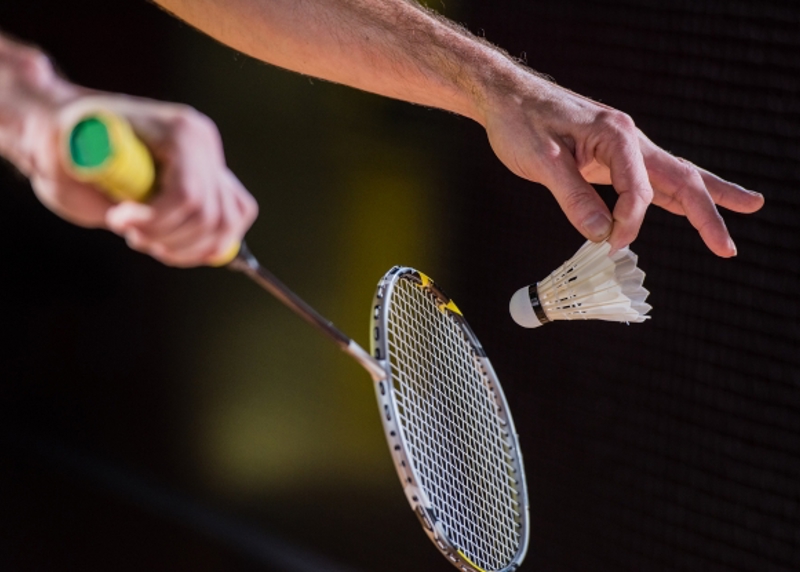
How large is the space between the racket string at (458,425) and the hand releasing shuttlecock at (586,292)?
0.30 ft

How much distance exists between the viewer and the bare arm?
0.89 m

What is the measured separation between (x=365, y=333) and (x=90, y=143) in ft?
5.25

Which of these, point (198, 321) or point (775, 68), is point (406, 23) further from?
point (198, 321)

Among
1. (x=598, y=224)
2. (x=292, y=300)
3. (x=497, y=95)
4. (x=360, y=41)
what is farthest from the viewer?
(x=360, y=41)

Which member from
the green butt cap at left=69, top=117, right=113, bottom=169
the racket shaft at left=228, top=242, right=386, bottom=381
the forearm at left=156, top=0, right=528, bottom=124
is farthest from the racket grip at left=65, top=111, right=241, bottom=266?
the forearm at left=156, top=0, right=528, bottom=124

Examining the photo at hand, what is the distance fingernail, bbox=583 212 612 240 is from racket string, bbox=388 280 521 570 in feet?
0.81

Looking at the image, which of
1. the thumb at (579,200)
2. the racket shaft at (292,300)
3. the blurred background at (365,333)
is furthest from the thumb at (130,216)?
the blurred background at (365,333)

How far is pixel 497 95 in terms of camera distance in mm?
970

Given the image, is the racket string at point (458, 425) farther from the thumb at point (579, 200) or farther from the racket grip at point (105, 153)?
the racket grip at point (105, 153)

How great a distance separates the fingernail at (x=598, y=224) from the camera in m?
0.87

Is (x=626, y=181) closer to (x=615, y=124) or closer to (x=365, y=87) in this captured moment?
Result: (x=615, y=124)

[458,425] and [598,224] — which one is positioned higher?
[598,224]

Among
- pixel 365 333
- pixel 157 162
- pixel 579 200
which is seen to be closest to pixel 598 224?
pixel 579 200

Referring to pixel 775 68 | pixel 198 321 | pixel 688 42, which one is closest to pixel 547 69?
pixel 688 42
